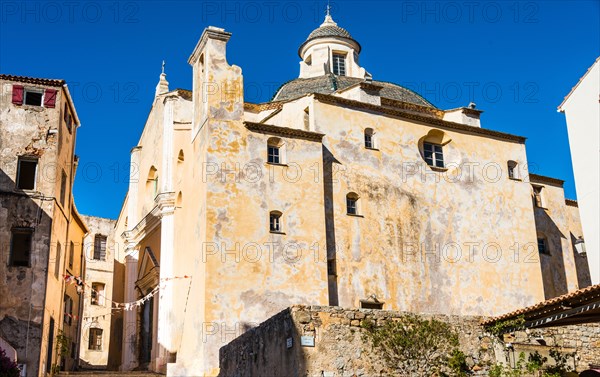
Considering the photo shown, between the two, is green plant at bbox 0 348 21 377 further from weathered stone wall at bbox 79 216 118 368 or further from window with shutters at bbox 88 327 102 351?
window with shutters at bbox 88 327 102 351

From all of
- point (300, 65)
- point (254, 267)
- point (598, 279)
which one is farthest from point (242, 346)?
point (300, 65)

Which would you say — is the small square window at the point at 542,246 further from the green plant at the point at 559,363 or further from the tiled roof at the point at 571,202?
the green plant at the point at 559,363

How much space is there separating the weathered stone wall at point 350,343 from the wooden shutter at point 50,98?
50.2ft

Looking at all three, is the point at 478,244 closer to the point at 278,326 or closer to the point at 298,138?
the point at 298,138

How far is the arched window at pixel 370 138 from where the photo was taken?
107 feet

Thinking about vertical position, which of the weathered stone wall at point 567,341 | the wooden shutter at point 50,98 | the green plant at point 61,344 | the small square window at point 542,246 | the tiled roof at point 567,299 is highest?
the wooden shutter at point 50,98

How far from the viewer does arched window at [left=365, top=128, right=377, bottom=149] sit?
32.6m

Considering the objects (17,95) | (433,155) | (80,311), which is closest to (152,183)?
(80,311)

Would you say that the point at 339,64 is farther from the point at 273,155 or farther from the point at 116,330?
the point at 116,330

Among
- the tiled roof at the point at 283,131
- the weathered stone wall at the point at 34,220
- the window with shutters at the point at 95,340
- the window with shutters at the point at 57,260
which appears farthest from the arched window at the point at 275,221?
the window with shutters at the point at 95,340

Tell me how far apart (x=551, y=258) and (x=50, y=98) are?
2389 centimetres

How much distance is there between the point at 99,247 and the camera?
158 ft

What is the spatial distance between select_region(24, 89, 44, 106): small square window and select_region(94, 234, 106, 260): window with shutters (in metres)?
18.9

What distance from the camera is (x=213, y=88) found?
29.9 meters
